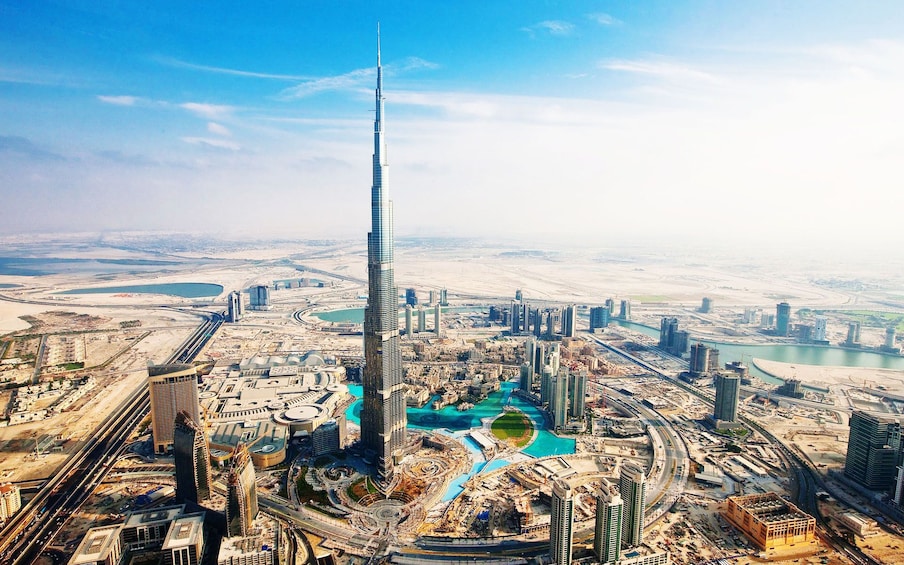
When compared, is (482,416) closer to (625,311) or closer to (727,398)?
(727,398)

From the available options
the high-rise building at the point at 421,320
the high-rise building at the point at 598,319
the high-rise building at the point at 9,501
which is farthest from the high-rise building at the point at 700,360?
the high-rise building at the point at 9,501

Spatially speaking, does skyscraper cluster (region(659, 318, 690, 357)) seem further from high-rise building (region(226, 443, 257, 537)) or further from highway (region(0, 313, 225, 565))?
highway (region(0, 313, 225, 565))

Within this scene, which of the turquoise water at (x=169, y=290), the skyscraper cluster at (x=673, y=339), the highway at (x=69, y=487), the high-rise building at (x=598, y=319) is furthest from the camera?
the turquoise water at (x=169, y=290)

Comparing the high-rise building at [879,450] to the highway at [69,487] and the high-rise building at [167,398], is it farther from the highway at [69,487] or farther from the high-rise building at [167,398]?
the highway at [69,487]

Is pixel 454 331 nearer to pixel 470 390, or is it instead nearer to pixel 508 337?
pixel 508 337

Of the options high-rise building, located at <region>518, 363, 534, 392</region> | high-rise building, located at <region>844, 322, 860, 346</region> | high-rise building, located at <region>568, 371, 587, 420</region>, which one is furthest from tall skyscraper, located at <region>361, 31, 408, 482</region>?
high-rise building, located at <region>844, 322, 860, 346</region>

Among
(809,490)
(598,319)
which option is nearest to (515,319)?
(598,319)

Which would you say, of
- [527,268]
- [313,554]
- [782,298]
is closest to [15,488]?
[313,554]
